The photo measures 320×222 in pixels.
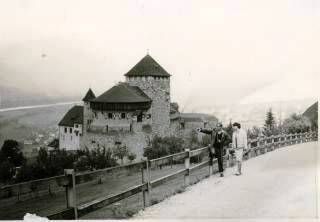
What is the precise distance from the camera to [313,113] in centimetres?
650

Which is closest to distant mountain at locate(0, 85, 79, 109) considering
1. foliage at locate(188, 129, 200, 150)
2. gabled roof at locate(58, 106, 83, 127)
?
gabled roof at locate(58, 106, 83, 127)

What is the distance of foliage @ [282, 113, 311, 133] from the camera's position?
6.99 meters

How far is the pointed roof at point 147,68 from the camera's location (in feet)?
22.0

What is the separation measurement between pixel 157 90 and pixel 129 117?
0.72 meters

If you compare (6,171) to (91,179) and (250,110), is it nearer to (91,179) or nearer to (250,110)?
(91,179)

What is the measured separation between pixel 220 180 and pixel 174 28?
2.18 meters

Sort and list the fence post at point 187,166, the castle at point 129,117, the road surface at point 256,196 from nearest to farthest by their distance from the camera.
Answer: the road surface at point 256,196 → the fence post at point 187,166 → the castle at point 129,117

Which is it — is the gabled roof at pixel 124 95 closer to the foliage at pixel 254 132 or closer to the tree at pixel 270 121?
the foliage at pixel 254 132

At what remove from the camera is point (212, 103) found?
6840 millimetres

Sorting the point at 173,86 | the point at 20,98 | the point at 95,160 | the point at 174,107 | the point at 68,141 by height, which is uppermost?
the point at 173,86

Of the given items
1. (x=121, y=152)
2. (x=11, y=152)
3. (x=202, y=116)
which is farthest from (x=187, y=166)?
(x=11, y=152)

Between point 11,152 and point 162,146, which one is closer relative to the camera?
point 11,152

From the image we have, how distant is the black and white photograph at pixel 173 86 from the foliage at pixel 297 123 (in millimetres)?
46

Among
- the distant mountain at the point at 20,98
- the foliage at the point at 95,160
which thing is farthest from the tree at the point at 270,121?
the distant mountain at the point at 20,98
